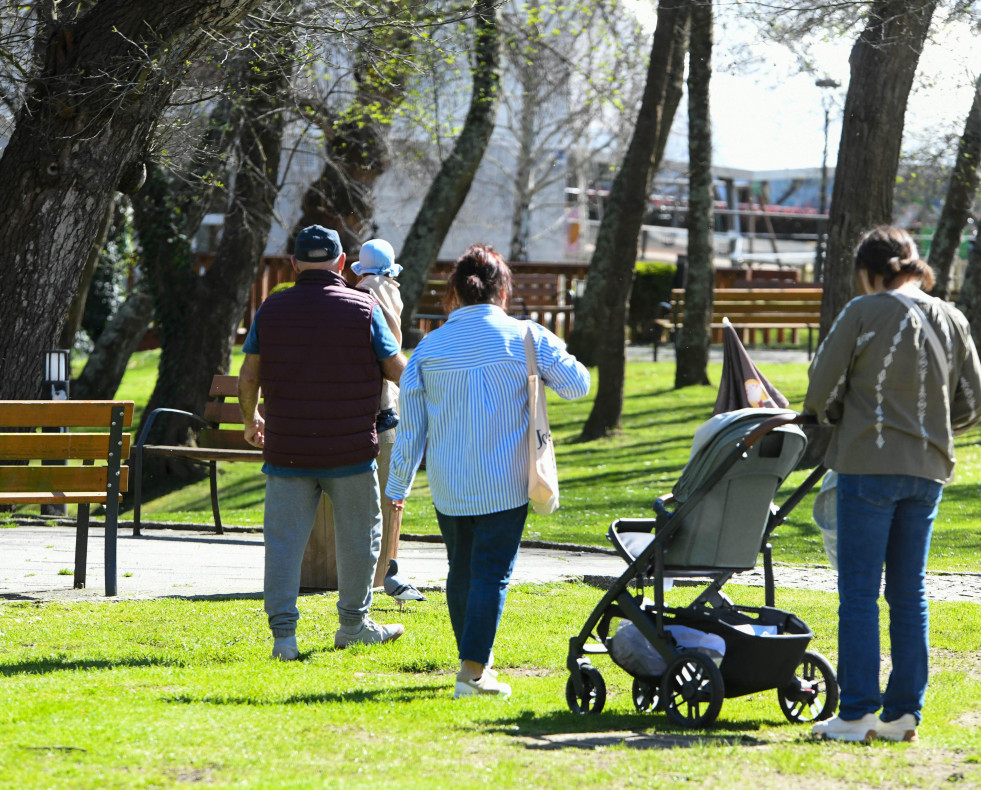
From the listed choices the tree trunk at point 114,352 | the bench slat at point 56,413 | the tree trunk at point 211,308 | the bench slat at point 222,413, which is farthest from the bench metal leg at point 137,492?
the tree trunk at point 114,352

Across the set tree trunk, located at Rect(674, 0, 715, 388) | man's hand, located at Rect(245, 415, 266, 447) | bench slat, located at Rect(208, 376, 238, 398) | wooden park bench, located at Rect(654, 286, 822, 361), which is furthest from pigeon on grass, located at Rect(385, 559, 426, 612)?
wooden park bench, located at Rect(654, 286, 822, 361)

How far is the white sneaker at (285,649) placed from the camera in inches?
232

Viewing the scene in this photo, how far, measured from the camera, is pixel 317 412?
5.82 metres

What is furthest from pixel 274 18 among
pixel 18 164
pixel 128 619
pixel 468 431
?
pixel 468 431

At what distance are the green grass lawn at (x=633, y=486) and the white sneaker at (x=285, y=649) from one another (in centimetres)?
482

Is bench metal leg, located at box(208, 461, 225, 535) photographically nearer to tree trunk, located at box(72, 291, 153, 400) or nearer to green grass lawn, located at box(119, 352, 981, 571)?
green grass lawn, located at box(119, 352, 981, 571)

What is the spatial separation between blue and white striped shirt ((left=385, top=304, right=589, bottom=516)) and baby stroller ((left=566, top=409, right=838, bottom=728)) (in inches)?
20.0

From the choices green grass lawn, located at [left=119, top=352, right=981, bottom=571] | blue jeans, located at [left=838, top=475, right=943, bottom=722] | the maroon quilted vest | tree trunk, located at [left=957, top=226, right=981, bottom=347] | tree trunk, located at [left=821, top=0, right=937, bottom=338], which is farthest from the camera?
tree trunk, located at [left=957, top=226, right=981, bottom=347]

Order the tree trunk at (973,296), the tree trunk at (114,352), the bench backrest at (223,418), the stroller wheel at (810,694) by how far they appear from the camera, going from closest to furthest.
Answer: the stroller wheel at (810,694)
the bench backrest at (223,418)
the tree trunk at (114,352)
the tree trunk at (973,296)

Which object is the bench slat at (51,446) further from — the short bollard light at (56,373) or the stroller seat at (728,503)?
the stroller seat at (728,503)

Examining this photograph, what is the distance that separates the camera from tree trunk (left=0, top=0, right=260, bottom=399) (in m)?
8.51

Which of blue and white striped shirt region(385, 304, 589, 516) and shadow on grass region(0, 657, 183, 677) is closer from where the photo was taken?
blue and white striped shirt region(385, 304, 589, 516)

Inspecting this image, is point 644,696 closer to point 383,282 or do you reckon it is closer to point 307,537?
point 307,537

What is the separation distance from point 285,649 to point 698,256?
1549 cm
